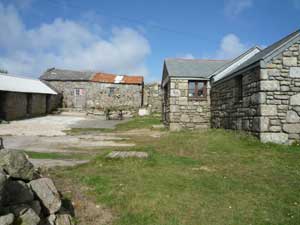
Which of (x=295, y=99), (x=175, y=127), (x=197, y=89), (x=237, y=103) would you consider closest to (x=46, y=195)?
(x=295, y=99)

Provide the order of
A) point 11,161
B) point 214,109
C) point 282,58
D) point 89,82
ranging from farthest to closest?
point 89,82 < point 214,109 < point 282,58 < point 11,161

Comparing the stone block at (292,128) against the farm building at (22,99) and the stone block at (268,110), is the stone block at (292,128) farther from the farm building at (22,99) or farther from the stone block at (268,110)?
the farm building at (22,99)

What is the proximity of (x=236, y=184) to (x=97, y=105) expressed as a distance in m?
28.1

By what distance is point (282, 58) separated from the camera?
394 inches

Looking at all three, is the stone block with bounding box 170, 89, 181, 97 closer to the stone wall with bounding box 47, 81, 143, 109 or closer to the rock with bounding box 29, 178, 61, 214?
the rock with bounding box 29, 178, 61, 214

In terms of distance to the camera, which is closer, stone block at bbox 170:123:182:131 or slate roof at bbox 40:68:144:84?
stone block at bbox 170:123:182:131

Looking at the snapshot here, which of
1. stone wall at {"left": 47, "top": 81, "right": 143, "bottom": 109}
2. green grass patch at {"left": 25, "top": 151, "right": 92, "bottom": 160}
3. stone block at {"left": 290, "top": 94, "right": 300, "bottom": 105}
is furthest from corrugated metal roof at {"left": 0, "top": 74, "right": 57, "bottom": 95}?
stone block at {"left": 290, "top": 94, "right": 300, "bottom": 105}

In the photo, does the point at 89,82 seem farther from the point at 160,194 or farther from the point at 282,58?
the point at 160,194

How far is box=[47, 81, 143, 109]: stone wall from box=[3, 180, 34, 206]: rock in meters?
29.0

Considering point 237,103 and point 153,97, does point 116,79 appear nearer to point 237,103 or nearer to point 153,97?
point 153,97

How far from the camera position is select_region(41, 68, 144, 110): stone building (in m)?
31.8

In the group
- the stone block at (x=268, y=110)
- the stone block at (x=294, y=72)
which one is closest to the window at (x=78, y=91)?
the stone block at (x=268, y=110)

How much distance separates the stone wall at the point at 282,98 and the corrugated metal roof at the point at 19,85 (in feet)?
62.8

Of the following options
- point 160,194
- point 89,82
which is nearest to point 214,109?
point 160,194
